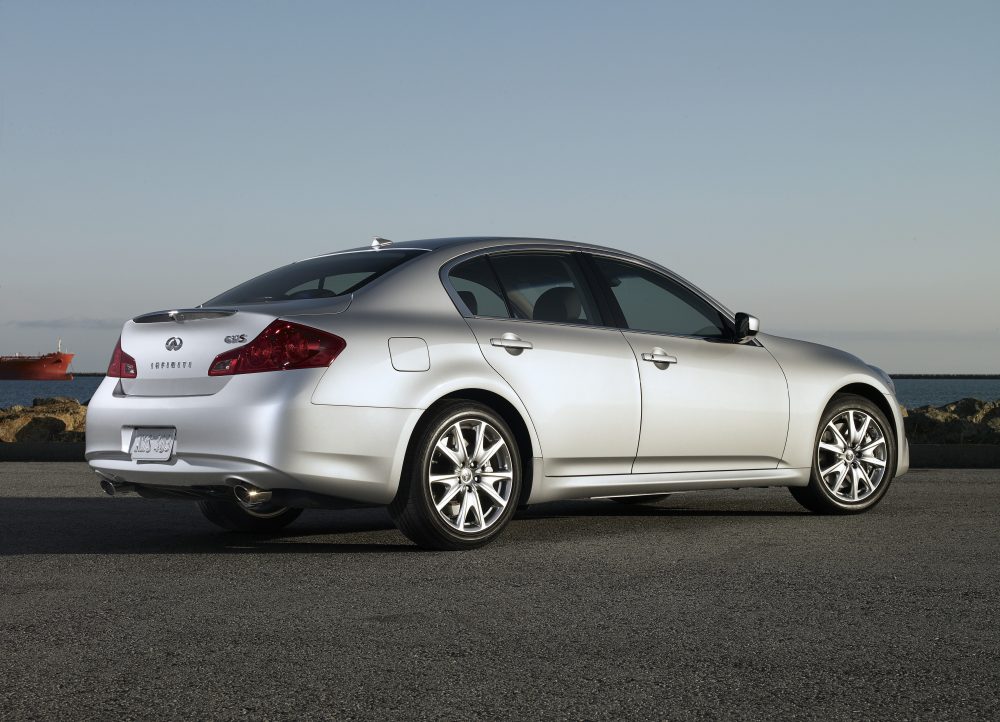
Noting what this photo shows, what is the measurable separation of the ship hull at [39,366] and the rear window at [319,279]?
13173 centimetres

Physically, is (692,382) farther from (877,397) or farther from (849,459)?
(877,397)

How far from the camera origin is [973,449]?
14195 millimetres

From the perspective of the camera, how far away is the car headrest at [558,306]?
24.3 feet

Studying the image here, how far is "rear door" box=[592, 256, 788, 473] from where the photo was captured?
7.58 meters

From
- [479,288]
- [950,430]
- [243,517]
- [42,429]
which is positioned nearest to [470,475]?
[479,288]

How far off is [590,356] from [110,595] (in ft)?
10.1

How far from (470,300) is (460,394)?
0.59m

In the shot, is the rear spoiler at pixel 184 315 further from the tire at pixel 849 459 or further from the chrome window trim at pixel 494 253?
the tire at pixel 849 459

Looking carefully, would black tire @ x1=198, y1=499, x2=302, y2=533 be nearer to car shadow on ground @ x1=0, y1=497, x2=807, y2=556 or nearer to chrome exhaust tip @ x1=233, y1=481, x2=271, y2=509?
car shadow on ground @ x1=0, y1=497, x2=807, y2=556

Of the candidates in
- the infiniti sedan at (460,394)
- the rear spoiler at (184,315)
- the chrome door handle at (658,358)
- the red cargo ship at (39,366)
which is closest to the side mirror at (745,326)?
the infiniti sedan at (460,394)

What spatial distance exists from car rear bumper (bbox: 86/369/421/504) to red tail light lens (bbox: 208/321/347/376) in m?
0.05

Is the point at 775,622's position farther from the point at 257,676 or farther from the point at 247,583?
the point at 247,583

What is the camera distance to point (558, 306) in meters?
7.48

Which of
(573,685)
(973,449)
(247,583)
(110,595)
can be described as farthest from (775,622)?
(973,449)
